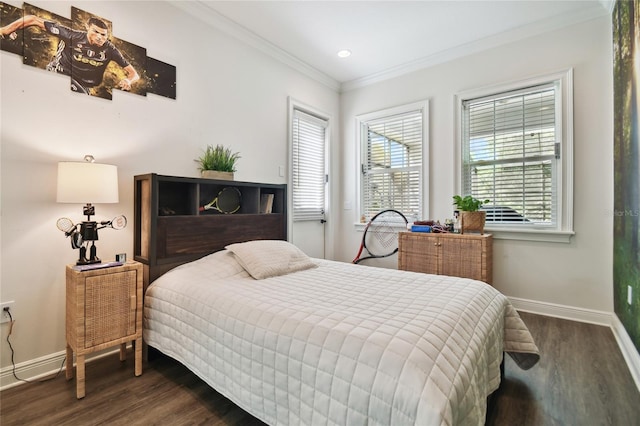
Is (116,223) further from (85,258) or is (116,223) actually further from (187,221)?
(187,221)

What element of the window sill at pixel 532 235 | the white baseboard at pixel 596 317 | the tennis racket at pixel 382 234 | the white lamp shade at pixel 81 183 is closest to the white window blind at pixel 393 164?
the tennis racket at pixel 382 234

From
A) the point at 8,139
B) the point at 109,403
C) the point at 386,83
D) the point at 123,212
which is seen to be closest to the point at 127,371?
the point at 109,403

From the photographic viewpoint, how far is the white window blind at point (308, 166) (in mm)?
3775

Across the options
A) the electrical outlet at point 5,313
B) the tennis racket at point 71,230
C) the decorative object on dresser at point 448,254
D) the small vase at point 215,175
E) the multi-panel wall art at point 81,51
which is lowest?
the electrical outlet at point 5,313

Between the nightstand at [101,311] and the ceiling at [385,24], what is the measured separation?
7.37 feet

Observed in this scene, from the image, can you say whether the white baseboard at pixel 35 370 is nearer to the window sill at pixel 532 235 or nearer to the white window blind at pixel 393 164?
the white window blind at pixel 393 164

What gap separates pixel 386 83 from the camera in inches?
157

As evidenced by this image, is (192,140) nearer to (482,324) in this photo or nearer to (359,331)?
(359,331)

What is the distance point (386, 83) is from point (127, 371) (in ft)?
13.1

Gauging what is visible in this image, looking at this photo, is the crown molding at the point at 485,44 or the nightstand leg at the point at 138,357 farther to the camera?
the crown molding at the point at 485,44

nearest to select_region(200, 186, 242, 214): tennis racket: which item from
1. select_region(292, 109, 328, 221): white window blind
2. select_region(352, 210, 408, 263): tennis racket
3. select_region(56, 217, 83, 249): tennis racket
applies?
select_region(56, 217, 83, 249): tennis racket

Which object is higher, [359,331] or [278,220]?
[278,220]

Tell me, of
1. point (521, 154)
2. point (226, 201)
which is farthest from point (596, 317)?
point (226, 201)

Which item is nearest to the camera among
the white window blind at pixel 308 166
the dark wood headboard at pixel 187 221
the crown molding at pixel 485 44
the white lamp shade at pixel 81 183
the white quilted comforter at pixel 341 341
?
the white quilted comforter at pixel 341 341
